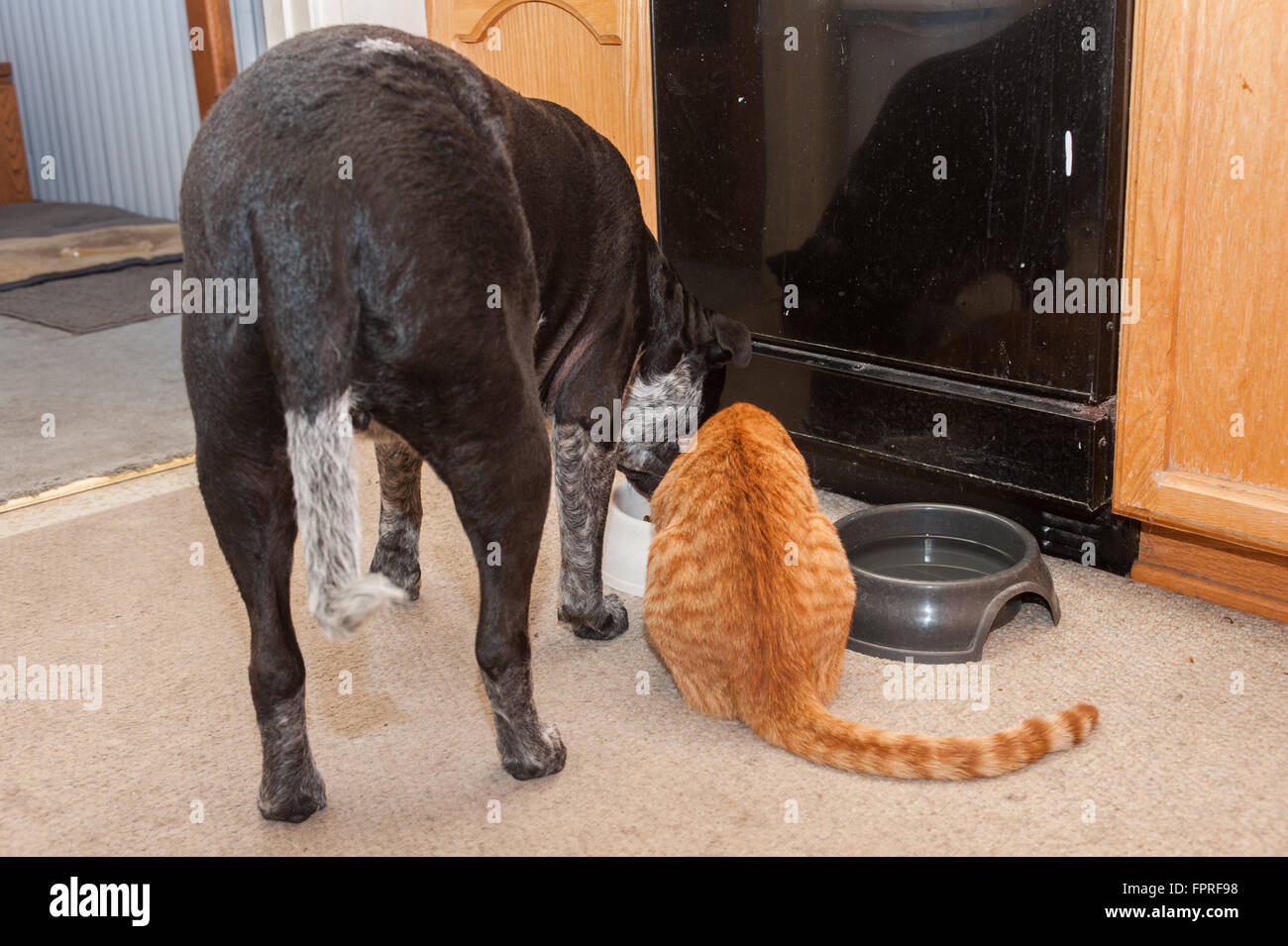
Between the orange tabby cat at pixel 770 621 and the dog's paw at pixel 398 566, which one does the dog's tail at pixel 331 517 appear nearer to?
the orange tabby cat at pixel 770 621

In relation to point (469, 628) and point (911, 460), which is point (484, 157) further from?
point (911, 460)

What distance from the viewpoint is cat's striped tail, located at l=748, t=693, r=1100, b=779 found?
1.66m

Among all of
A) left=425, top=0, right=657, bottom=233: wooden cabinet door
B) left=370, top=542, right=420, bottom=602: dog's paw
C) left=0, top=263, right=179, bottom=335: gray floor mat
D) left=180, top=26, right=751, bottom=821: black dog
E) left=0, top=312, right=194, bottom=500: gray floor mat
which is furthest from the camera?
left=0, top=263, right=179, bottom=335: gray floor mat

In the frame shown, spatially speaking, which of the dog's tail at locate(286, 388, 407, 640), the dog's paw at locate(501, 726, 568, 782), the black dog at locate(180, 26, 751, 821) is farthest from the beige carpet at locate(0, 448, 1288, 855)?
the dog's tail at locate(286, 388, 407, 640)

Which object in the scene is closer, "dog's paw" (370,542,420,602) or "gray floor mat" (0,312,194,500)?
"dog's paw" (370,542,420,602)

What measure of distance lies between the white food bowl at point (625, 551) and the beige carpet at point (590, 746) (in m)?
0.12

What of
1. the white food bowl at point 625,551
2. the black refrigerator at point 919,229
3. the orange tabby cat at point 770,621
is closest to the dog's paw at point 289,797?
the orange tabby cat at point 770,621

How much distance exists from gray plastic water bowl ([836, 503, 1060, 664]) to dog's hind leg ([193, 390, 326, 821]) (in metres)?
0.96

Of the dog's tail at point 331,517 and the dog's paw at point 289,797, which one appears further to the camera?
the dog's paw at point 289,797

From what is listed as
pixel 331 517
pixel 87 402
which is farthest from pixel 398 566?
pixel 87 402

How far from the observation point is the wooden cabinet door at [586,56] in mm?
2641

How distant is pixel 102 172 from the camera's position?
6.04m

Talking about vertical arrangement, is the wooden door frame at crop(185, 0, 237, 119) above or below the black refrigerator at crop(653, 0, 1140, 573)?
above

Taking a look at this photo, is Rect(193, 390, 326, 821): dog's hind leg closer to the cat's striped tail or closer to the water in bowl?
the cat's striped tail
